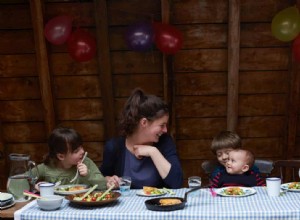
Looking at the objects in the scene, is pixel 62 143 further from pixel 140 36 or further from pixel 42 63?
pixel 42 63

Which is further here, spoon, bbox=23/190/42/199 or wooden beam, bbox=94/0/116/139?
wooden beam, bbox=94/0/116/139

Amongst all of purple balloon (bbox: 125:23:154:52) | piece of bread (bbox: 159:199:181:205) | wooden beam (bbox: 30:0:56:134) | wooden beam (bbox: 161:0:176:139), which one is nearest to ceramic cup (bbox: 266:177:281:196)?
piece of bread (bbox: 159:199:181:205)

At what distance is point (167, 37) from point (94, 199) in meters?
1.70

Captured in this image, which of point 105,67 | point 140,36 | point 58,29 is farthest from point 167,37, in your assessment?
point 58,29

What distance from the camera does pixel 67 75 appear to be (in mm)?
3895

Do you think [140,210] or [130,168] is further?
[130,168]

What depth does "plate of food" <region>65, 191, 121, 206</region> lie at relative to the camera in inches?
76.7

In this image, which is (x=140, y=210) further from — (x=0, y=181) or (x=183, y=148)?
(x=0, y=181)

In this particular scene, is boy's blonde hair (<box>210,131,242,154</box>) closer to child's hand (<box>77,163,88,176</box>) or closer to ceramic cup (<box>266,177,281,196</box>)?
ceramic cup (<box>266,177,281,196</box>)

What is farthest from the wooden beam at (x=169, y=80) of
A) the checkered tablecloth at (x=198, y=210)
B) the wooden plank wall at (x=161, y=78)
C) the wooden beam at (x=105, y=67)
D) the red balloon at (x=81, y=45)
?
the checkered tablecloth at (x=198, y=210)

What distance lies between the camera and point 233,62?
3664 millimetres

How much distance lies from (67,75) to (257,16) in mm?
1745

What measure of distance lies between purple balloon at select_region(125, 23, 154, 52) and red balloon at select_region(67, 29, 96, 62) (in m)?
0.32

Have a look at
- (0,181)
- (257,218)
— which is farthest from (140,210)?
(0,181)
